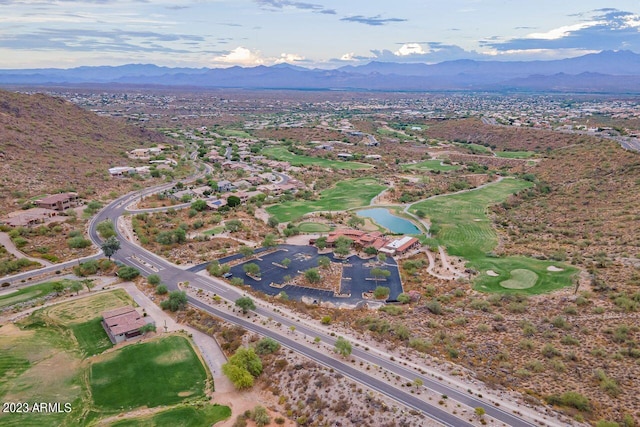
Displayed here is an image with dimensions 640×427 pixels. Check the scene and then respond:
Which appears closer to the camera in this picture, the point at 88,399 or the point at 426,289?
the point at 88,399

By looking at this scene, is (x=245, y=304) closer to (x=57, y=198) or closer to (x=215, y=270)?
(x=215, y=270)

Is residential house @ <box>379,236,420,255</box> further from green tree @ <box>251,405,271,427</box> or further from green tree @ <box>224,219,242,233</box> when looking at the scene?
green tree @ <box>251,405,271,427</box>

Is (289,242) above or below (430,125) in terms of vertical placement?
below

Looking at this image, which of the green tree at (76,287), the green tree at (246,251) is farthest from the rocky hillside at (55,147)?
the green tree at (246,251)

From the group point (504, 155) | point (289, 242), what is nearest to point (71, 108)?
point (289, 242)

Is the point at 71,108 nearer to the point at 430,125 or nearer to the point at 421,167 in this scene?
the point at 421,167

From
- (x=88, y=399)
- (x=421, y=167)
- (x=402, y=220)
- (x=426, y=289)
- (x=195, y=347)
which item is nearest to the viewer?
(x=88, y=399)
